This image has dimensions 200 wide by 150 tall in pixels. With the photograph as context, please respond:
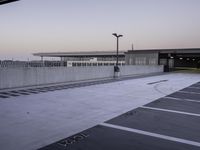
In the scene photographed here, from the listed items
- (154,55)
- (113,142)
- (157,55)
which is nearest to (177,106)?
(113,142)

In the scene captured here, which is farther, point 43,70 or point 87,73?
point 87,73

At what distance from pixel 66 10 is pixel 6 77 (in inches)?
520

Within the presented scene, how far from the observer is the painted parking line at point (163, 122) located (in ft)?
19.0

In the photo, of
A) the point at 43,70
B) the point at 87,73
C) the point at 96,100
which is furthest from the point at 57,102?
the point at 87,73

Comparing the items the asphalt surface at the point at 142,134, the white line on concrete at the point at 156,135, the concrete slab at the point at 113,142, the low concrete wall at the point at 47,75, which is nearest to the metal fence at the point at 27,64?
the low concrete wall at the point at 47,75

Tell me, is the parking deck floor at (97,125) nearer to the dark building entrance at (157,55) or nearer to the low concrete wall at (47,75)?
the low concrete wall at (47,75)

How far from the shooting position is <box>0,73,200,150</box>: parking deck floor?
191 inches

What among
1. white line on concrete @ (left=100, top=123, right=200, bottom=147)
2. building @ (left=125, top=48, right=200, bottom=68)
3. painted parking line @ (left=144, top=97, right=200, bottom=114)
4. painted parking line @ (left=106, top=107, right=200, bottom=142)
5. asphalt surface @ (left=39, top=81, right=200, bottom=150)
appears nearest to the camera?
asphalt surface @ (left=39, top=81, right=200, bottom=150)

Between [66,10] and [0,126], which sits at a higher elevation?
[66,10]

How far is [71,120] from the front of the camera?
6723 millimetres

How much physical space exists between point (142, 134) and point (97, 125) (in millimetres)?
1386

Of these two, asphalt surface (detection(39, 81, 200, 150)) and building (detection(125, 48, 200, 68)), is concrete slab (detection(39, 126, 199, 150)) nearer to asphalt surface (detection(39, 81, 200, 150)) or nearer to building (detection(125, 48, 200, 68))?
asphalt surface (detection(39, 81, 200, 150))

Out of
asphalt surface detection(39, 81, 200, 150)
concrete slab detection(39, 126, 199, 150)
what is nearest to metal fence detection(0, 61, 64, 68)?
asphalt surface detection(39, 81, 200, 150)

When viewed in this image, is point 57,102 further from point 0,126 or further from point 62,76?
point 62,76
